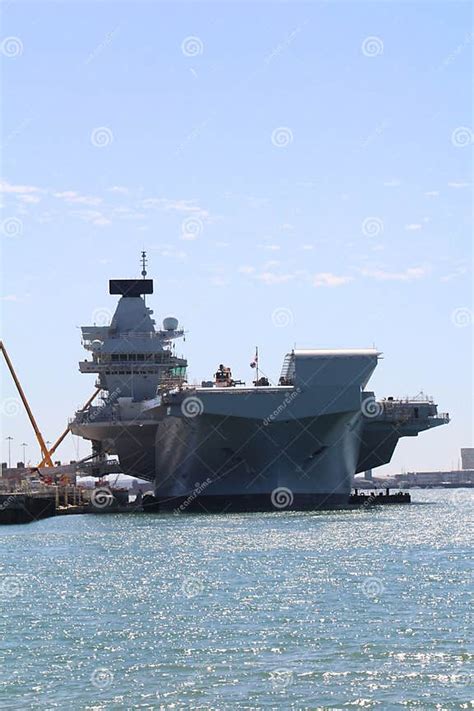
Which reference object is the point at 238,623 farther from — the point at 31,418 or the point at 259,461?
the point at 31,418

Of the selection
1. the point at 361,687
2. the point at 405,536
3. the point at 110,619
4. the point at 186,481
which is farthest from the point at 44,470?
the point at 361,687

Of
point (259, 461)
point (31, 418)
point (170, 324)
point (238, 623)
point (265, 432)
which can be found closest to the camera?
point (238, 623)

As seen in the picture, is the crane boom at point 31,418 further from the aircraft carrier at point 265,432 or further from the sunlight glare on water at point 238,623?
the sunlight glare on water at point 238,623

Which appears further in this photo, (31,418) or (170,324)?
(31,418)

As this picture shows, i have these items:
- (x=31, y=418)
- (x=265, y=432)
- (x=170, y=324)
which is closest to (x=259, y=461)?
(x=265, y=432)

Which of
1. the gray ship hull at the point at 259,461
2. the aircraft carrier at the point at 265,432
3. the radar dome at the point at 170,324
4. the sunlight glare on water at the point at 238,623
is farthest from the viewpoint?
the radar dome at the point at 170,324

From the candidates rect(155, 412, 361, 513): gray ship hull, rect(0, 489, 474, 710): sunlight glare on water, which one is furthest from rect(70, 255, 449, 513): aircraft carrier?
rect(0, 489, 474, 710): sunlight glare on water

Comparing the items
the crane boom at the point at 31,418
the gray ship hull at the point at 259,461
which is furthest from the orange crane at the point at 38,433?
the gray ship hull at the point at 259,461

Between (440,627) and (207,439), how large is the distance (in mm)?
34585

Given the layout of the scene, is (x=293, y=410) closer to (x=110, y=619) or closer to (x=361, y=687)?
(x=110, y=619)

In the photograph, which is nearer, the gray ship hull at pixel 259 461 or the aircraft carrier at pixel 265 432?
the aircraft carrier at pixel 265 432

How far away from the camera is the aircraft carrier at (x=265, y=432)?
5666 centimetres

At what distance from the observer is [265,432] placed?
58.7 meters

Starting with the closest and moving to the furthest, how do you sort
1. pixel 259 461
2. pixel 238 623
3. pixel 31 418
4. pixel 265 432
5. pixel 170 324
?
pixel 238 623 → pixel 265 432 → pixel 259 461 → pixel 170 324 → pixel 31 418
